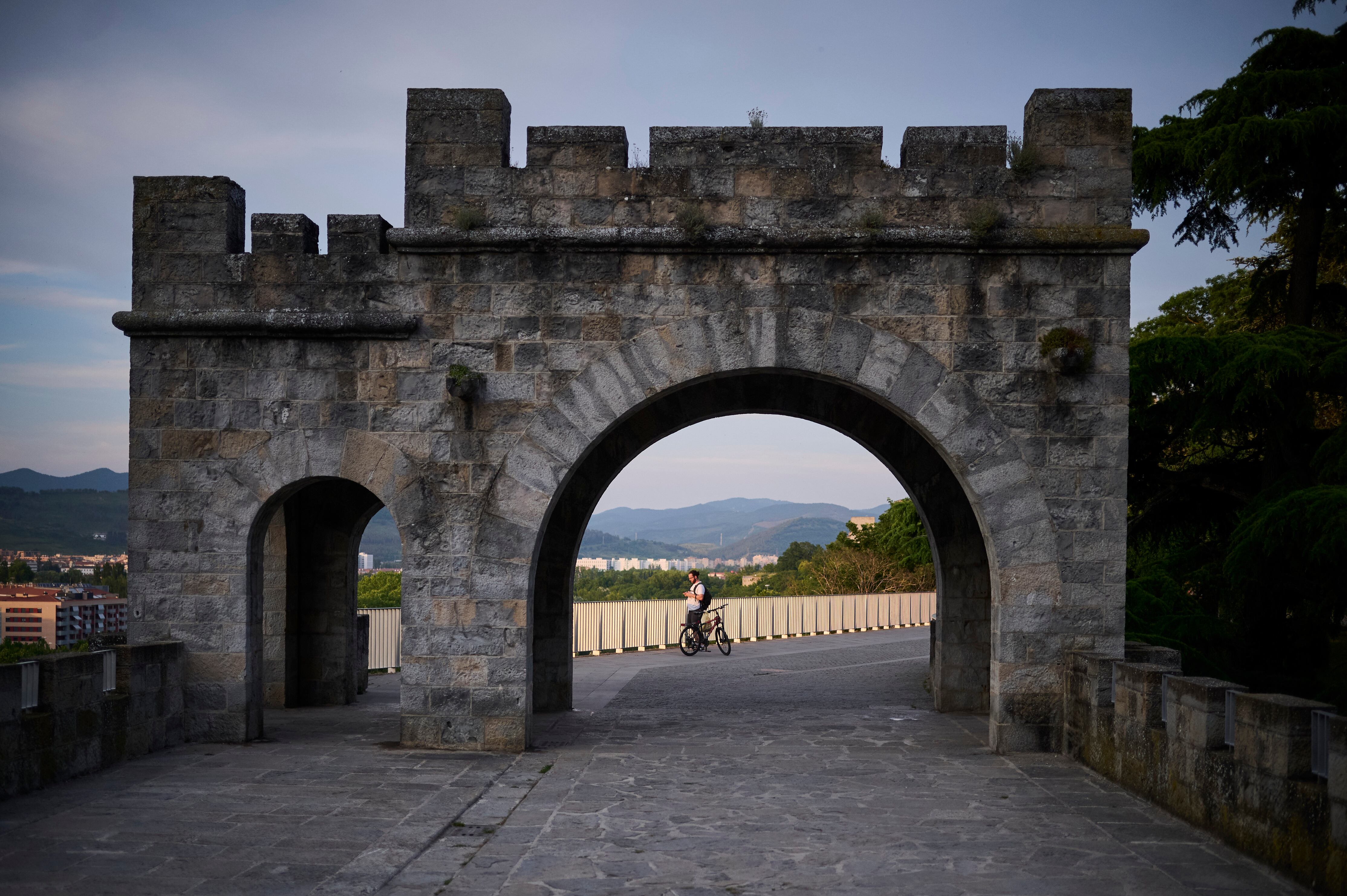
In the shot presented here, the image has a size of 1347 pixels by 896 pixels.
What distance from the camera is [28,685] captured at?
6629 mm

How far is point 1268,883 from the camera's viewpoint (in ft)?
15.8

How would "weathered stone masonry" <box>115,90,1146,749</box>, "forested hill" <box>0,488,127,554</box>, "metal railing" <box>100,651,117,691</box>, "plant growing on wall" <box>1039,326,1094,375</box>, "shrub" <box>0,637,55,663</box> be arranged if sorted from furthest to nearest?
"forested hill" <box>0,488,127,554</box> < "shrub" <box>0,637,55,663</box> < "weathered stone masonry" <box>115,90,1146,749</box> < "plant growing on wall" <box>1039,326,1094,375</box> < "metal railing" <box>100,651,117,691</box>

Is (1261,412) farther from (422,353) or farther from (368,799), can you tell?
(368,799)

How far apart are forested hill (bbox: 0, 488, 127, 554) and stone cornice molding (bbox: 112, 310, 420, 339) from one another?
640 inches

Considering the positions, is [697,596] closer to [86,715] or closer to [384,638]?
[384,638]

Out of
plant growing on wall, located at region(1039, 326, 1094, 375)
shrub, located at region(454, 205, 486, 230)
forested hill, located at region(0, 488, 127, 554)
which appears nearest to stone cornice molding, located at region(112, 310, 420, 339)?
shrub, located at region(454, 205, 486, 230)

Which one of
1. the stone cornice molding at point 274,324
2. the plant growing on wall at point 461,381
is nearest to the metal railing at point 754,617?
the plant growing on wall at point 461,381

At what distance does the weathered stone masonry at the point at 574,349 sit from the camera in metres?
8.12

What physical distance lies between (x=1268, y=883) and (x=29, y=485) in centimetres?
4294

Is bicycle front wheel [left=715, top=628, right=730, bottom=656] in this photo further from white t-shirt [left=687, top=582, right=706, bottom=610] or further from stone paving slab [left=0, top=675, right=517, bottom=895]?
stone paving slab [left=0, top=675, right=517, bottom=895]

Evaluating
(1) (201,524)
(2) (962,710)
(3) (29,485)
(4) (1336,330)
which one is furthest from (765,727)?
(3) (29,485)

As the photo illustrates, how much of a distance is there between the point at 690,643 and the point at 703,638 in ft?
0.74

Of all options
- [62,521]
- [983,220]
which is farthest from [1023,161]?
[62,521]

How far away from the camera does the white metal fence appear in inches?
587
